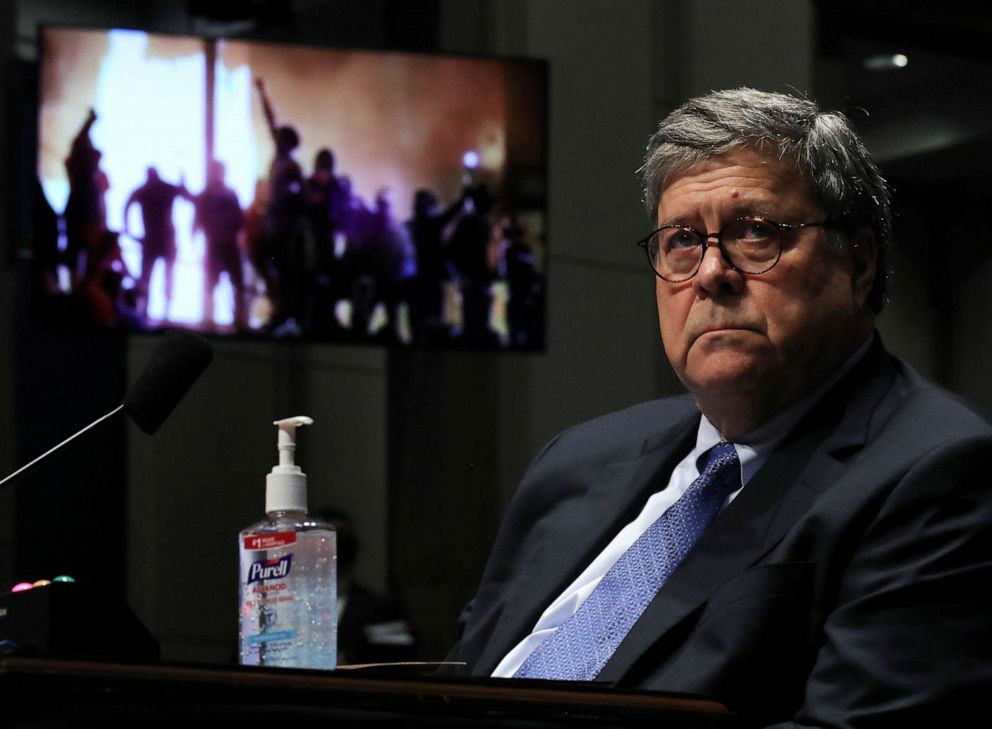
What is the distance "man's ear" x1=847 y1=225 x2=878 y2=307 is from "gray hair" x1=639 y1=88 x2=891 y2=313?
0.04 feet

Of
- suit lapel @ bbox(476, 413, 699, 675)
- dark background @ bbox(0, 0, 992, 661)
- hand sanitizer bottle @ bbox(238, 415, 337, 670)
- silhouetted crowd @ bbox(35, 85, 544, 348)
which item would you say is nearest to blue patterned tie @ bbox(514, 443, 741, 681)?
suit lapel @ bbox(476, 413, 699, 675)

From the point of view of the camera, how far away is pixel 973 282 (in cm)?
473

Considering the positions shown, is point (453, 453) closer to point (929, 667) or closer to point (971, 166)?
point (971, 166)

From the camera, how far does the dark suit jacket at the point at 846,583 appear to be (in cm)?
142

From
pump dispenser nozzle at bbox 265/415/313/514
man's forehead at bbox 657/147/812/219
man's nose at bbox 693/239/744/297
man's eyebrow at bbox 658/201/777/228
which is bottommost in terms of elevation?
pump dispenser nozzle at bbox 265/415/313/514

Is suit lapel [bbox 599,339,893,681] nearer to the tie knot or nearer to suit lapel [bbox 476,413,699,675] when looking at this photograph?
the tie knot

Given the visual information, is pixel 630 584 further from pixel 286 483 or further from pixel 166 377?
pixel 166 377

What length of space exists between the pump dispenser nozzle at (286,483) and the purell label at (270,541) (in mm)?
31

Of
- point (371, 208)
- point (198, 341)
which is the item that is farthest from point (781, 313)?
point (371, 208)

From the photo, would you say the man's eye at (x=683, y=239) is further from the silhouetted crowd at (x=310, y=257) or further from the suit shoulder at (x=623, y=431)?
the silhouetted crowd at (x=310, y=257)

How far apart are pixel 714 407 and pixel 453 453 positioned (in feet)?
14.6

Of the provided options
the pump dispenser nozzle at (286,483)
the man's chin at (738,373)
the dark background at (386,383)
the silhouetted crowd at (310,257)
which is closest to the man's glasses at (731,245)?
the man's chin at (738,373)

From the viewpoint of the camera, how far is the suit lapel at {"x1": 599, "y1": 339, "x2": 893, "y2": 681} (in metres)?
1.60

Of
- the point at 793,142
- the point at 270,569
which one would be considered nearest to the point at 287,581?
the point at 270,569
